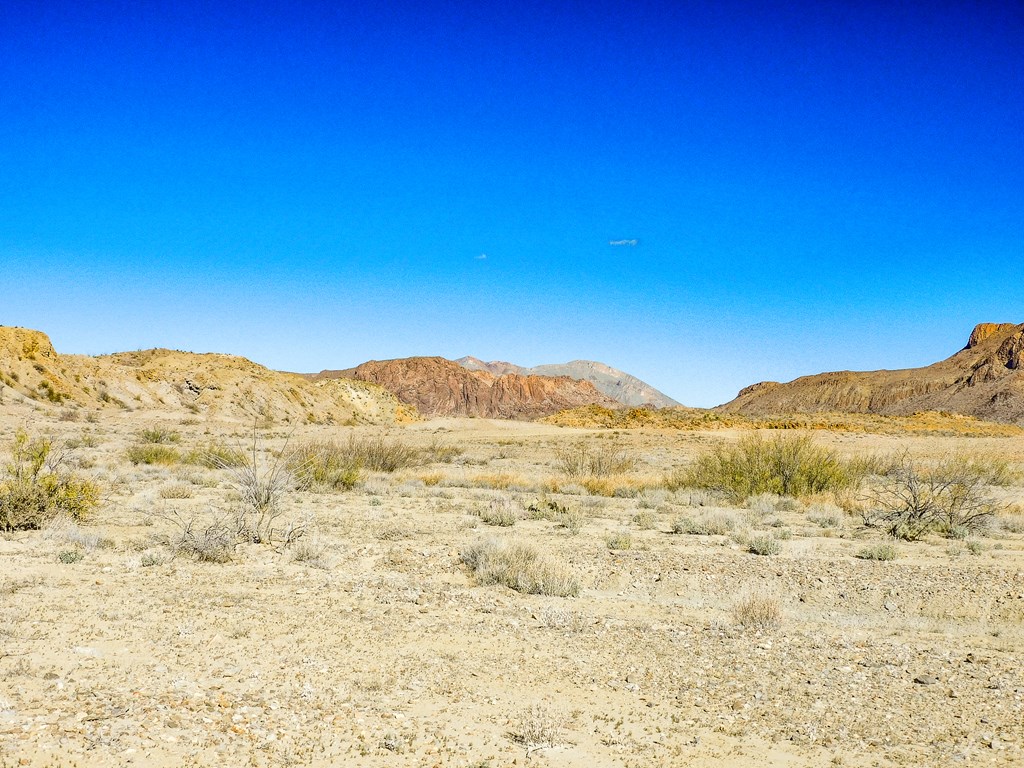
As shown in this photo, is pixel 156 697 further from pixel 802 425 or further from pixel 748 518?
pixel 802 425

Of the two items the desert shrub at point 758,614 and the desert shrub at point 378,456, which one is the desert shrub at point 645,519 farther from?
the desert shrub at point 378,456

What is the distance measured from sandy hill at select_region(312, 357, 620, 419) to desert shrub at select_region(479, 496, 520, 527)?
112 metres

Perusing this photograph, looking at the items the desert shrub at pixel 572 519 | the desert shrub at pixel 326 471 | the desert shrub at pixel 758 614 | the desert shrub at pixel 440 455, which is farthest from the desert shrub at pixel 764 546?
the desert shrub at pixel 440 455

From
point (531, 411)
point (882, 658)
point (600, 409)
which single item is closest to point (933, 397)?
point (531, 411)

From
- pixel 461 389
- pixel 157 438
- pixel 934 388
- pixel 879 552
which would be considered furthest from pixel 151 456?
pixel 934 388

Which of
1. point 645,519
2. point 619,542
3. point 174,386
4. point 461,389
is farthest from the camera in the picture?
point 461,389

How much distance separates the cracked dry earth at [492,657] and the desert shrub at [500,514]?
4.70ft

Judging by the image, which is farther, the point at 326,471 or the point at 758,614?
the point at 326,471

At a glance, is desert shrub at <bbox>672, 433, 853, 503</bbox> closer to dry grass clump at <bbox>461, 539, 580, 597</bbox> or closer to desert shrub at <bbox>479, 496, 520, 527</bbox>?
desert shrub at <bbox>479, 496, 520, 527</bbox>

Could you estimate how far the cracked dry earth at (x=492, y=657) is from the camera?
15.5ft

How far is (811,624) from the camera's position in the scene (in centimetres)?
764

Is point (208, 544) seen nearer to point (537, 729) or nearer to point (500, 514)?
point (500, 514)

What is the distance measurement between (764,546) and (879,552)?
1.61 meters

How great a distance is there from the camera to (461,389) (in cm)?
13675
